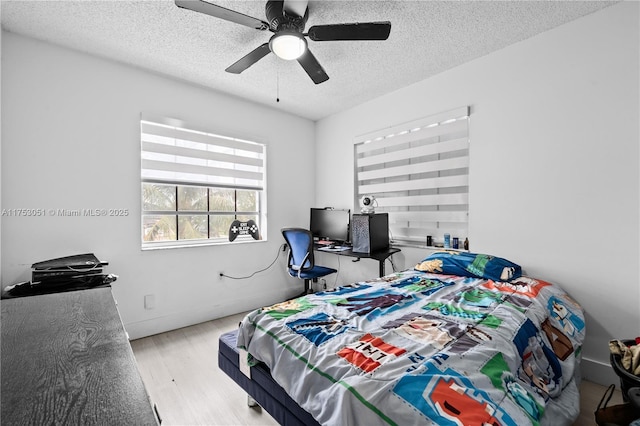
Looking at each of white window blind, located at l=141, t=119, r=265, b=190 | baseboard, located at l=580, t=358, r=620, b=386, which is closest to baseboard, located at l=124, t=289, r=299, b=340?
white window blind, located at l=141, t=119, r=265, b=190

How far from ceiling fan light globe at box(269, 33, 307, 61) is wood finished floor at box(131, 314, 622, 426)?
218cm

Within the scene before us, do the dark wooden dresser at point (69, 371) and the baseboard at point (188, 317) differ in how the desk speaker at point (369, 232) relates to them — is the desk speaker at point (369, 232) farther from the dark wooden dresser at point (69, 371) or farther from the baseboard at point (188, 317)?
the dark wooden dresser at point (69, 371)

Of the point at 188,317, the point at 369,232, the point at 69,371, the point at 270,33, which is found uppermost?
the point at 270,33

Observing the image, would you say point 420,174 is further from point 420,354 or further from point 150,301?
point 150,301

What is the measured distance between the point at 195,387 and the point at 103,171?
2087 millimetres

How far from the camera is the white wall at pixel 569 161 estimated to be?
2.02 metres

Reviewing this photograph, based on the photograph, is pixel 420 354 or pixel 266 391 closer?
pixel 420 354

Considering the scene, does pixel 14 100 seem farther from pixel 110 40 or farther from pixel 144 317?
pixel 144 317

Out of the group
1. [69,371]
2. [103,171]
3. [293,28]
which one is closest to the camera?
[69,371]

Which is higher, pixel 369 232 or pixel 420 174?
pixel 420 174

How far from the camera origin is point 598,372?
2.11 meters

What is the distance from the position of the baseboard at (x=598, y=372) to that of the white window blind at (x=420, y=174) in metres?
1.30

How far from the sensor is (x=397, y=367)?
3.69 ft

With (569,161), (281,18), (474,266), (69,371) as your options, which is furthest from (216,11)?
(569,161)
